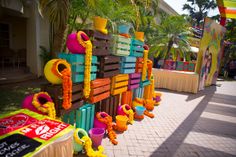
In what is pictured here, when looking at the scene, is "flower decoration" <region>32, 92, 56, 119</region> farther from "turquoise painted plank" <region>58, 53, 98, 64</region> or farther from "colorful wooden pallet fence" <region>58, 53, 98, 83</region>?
"turquoise painted plank" <region>58, 53, 98, 64</region>

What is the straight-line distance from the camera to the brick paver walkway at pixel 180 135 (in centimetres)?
361

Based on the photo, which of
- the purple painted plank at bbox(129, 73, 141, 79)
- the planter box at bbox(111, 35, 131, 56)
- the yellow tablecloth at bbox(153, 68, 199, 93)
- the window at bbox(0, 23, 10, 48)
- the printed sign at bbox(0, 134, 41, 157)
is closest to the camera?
the printed sign at bbox(0, 134, 41, 157)

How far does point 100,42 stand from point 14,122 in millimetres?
2379

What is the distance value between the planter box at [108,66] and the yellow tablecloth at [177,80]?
19.8 feet

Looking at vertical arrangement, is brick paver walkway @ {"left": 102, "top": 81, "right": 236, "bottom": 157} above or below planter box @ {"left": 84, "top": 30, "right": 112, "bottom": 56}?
below

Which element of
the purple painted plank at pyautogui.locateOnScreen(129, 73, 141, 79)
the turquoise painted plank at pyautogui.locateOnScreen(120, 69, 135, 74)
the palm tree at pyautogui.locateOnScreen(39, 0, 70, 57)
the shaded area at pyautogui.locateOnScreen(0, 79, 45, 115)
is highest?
the palm tree at pyautogui.locateOnScreen(39, 0, 70, 57)

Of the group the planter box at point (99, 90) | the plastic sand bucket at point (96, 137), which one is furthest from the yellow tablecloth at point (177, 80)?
the plastic sand bucket at point (96, 137)

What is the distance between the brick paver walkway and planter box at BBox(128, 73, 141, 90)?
3.63 ft

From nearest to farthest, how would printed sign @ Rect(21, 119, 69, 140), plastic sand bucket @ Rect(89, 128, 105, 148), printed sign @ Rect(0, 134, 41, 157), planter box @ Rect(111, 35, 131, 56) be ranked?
printed sign @ Rect(0, 134, 41, 157) → printed sign @ Rect(21, 119, 69, 140) → plastic sand bucket @ Rect(89, 128, 105, 148) → planter box @ Rect(111, 35, 131, 56)

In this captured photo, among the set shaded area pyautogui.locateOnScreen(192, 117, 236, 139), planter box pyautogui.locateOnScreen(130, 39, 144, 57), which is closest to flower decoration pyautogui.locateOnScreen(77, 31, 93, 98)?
planter box pyautogui.locateOnScreen(130, 39, 144, 57)

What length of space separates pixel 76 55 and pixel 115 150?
2.05 meters

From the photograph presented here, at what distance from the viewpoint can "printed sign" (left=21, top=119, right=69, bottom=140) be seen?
6.02ft

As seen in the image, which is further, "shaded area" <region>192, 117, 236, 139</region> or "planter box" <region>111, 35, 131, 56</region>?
"shaded area" <region>192, 117, 236, 139</region>

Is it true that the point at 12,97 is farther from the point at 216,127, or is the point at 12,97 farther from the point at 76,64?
the point at 216,127
